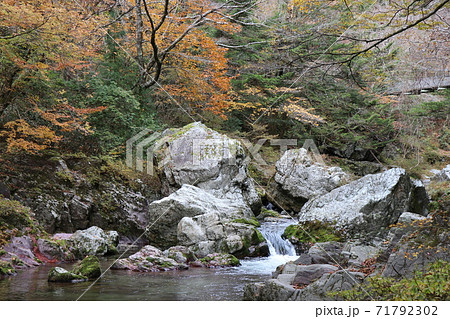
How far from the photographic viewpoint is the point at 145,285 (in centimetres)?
559

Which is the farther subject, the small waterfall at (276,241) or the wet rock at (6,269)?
the small waterfall at (276,241)

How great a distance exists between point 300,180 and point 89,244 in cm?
773

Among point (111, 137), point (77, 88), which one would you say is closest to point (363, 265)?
point (111, 137)

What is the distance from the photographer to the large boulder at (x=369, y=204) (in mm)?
8898

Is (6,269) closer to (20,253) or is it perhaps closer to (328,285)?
(20,253)

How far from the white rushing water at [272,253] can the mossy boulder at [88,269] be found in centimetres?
271

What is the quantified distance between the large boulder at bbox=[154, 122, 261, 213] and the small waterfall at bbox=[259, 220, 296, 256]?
1.74 m

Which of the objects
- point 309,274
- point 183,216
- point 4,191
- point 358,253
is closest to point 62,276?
point 4,191

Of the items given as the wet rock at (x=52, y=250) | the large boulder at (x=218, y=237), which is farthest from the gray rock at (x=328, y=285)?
the wet rock at (x=52, y=250)

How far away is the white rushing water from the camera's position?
7.34m

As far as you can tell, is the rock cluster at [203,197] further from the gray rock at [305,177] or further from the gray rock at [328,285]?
the gray rock at [328,285]

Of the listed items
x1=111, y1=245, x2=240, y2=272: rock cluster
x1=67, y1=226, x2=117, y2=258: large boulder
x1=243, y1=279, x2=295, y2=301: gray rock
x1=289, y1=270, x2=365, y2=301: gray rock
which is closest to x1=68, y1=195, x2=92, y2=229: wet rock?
x1=67, y1=226, x2=117, y2=258: large boulder

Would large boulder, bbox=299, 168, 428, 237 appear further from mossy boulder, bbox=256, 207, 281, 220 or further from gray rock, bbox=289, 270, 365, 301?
gray rock, bbox=289, 270, 365, 301

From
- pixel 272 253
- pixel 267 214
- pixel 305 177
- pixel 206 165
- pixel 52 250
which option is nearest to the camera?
pixel 52 250
